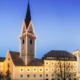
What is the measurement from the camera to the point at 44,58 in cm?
10069

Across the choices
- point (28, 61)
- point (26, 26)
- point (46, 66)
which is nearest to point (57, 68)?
point (46, 66)

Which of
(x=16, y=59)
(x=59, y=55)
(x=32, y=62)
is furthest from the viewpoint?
(x=59, y=55)

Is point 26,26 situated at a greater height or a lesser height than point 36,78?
greater

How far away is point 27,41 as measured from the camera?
100 metres

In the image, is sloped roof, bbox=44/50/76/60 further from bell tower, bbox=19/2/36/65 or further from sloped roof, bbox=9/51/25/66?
sloped roof, bbox=9/51/25/66

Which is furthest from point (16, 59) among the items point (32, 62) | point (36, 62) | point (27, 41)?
point (27, 41)

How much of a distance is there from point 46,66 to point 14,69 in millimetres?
11311

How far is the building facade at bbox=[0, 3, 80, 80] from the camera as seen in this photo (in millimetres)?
97387

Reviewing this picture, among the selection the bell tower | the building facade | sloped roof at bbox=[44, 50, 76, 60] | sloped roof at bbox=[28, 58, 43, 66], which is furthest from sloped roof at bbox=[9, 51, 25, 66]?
sloped roof at bbox=[44, 50, 76, 60]

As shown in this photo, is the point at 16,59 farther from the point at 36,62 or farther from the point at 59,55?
the point at 59,55

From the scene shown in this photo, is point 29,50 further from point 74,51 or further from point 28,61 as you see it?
point 74,51

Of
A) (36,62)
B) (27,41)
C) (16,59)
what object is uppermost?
(27,41)

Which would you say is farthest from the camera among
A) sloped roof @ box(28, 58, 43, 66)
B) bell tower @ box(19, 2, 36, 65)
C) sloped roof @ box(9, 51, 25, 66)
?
bell tower @ box(19, 2, 36, 65)

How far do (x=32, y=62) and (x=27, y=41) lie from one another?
24.4 feet
